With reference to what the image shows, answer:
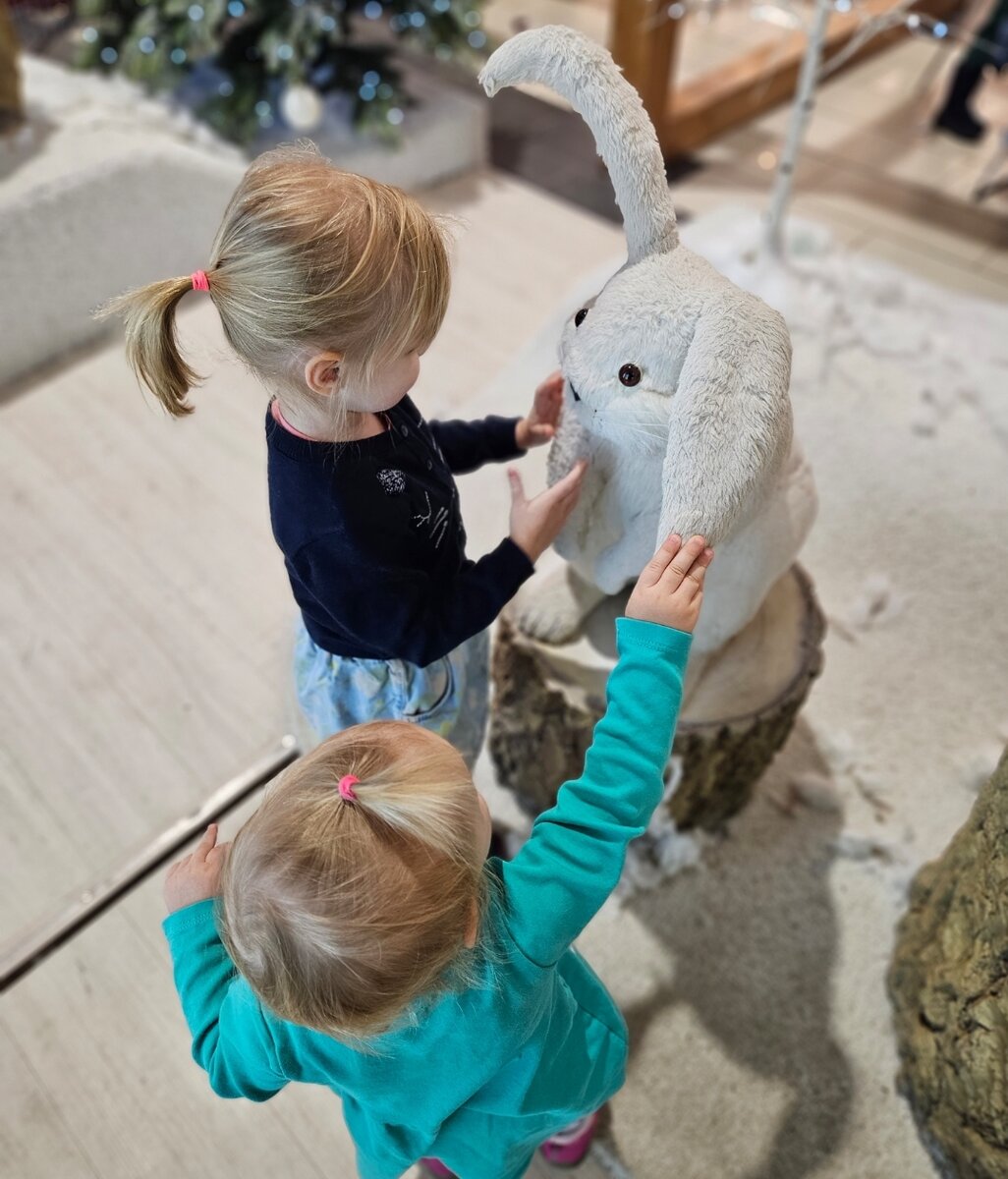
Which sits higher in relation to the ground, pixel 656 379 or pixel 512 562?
pixel 656 379

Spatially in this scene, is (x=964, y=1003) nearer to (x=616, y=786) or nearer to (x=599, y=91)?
(x=616, y=786)

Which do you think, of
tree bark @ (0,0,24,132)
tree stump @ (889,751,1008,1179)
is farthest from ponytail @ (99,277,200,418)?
tree bark @ (0,0,24,132)

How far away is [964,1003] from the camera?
1050mm

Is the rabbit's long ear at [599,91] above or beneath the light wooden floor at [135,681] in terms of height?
above

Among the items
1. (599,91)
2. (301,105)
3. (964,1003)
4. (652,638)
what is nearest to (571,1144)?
(964,1003)

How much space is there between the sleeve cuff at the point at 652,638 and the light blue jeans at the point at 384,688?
28 cm

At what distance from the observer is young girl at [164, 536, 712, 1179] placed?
0.66 meters

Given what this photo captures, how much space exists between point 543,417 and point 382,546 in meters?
0.32

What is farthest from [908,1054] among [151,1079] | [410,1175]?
[151,1079]

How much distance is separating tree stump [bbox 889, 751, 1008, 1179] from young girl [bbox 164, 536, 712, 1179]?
39 cm

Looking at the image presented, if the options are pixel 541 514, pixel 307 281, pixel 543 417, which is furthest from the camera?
pixel 543 417

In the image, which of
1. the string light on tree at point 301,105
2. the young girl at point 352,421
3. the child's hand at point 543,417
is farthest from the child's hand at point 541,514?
the string light on tree at point 301,105

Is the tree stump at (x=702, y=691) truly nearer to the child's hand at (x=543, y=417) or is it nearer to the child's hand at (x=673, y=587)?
the child's hand at (x=543, y=417)

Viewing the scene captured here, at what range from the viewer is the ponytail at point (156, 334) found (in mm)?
783
